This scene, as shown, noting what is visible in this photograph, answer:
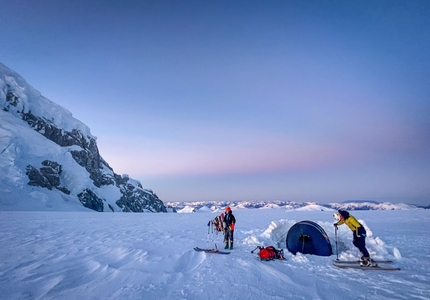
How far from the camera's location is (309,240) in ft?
33.8

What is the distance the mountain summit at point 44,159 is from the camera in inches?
3231

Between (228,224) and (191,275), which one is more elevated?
(228,224)

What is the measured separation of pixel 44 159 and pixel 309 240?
124007 millimetres

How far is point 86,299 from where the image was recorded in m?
5.66

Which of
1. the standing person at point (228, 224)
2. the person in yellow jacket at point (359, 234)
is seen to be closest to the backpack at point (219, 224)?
the standing person at point (228, 224)

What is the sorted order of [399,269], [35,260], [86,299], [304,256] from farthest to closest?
[304,256]
[35,260]
[399,269]
[86,299]

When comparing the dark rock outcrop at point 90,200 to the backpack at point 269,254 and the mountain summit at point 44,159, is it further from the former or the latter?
the backpack at point 269,254

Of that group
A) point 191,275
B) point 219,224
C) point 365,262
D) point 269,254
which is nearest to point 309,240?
point 269,254

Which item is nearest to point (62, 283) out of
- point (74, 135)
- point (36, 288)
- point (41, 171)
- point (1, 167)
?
point (36, 288)

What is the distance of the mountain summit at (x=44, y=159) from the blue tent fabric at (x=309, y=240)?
90121 mm

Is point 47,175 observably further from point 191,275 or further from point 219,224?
point 191,275

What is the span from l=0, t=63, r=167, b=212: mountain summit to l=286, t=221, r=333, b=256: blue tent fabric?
9012cm

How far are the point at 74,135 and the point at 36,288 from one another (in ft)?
551

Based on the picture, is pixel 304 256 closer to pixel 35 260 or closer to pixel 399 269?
pixel 399 269
